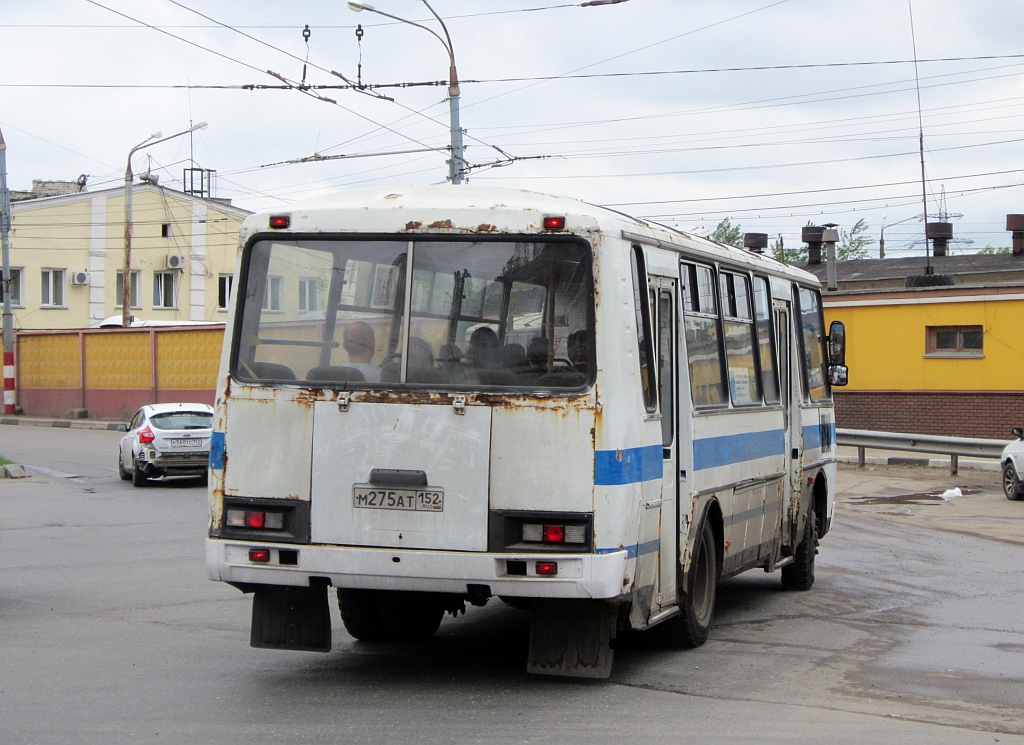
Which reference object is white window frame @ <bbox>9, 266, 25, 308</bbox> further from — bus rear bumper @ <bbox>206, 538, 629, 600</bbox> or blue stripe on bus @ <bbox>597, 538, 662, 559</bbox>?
blue stripe on bus @ <bbox>597, 538, 662, 559</bbox>

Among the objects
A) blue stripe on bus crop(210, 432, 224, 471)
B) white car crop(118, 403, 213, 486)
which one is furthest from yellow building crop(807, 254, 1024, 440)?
blue stripe on bus crop(210, 432, 224, 471)

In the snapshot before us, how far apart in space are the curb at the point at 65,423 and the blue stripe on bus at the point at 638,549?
3474 cm

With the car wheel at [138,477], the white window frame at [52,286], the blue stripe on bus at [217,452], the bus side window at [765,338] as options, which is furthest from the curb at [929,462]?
the white window frame at [52,286]

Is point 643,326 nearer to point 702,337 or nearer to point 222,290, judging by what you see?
point 702,337

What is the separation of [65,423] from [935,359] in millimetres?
26779

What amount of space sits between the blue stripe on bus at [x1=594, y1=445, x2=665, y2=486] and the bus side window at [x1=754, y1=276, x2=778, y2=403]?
3112 millimetres

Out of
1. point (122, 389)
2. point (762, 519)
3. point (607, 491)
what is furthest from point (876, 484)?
point (122, 389)

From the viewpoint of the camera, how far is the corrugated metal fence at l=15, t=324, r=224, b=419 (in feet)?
133

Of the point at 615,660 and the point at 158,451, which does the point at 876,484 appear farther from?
the point at 615,660

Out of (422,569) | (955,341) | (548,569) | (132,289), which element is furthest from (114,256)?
(548,569)

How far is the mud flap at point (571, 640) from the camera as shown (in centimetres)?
723

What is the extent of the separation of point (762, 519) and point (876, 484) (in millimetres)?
13880

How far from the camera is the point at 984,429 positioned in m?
29.4

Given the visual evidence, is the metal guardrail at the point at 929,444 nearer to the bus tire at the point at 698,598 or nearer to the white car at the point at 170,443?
the white car at the point at 170,443
